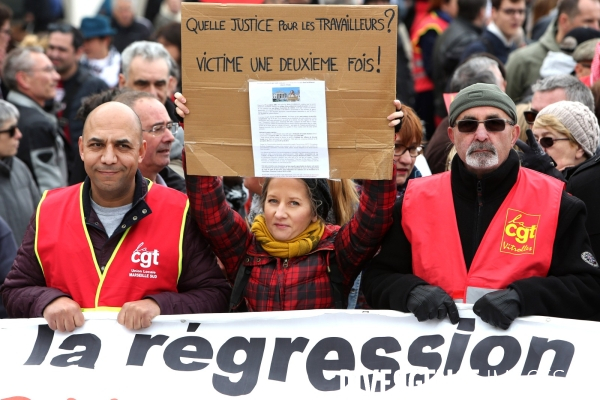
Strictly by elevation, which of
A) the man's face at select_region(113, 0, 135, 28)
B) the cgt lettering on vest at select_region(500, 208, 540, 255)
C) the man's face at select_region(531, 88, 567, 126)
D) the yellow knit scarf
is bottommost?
the yellow knit scarf

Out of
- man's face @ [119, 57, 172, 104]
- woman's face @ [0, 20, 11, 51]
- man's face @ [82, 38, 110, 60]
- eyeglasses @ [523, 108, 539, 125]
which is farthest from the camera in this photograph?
man's face @ [82, 38, 110, 60]

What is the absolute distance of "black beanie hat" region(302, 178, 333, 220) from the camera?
4809 mm

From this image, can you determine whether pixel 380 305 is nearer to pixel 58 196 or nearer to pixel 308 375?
pixel 308 375

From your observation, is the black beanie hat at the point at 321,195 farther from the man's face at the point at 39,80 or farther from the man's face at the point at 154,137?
the man's face at the point at 39,80

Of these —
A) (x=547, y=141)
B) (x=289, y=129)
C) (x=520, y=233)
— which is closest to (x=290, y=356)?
(x=289, y=129)

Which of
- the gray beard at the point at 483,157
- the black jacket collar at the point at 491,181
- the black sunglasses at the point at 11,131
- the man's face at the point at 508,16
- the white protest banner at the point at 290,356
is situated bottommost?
the white protest banner at the point at 290,356

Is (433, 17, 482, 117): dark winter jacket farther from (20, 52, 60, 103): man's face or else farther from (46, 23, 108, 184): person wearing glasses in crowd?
(20, 52, 60, 103): man's face

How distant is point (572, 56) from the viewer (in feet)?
28.1

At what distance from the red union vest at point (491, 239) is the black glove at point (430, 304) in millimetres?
109

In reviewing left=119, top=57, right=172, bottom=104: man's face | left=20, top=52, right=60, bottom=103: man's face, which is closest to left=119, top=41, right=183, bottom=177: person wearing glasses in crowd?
left=119, top=57, right=172, bottom=104: man's face

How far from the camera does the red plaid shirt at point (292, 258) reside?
4531mm

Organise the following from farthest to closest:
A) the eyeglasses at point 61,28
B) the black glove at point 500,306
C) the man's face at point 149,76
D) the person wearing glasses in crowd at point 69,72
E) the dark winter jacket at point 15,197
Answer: the eyeglasses at point 61,28 < the person wearing glasses in crowd at point 69,72 < the man's face at point 149,76 < the dark winter jacket at point 15,197 < the black glove at point 500,306

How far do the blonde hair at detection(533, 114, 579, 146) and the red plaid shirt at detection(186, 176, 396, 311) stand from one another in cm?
160

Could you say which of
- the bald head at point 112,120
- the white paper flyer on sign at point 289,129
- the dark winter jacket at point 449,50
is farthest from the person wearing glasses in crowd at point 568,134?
the dark winter jacket at point 449,50
